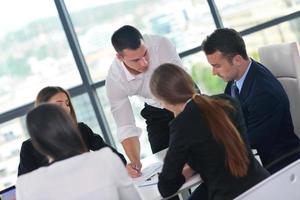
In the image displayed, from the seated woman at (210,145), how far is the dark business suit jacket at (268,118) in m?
0.40

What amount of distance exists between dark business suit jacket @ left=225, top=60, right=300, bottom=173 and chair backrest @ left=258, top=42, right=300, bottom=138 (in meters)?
0.20

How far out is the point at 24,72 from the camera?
12.3 feet

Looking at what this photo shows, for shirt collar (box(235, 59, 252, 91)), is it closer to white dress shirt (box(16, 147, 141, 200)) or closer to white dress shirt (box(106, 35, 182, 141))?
white dress shirt (box(106, 35, 182, 141))

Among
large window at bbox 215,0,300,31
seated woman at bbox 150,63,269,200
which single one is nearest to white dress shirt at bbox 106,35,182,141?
seated woman at bbox 150,63,269,200

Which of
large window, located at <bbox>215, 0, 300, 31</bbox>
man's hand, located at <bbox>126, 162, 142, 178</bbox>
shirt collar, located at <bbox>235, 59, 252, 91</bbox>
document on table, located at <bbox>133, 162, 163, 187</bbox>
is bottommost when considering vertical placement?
document on table, located at <bbox>133, 162, 163, 187</bbox>

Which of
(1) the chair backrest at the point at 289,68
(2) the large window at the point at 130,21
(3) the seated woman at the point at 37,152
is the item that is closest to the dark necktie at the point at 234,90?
(1) the chair backrest at the point at 289,68

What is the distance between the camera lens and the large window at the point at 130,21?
3.86 meters

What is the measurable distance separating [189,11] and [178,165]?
2.64m

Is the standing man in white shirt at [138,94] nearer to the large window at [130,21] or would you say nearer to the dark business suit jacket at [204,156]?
the dark business suit jacket at [204,156]

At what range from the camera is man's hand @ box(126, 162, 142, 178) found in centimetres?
225

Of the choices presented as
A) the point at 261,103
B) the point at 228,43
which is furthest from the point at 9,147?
the point at 261,103

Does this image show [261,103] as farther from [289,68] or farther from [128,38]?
[128,38]

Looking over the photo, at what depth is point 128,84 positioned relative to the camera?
8.95 feet

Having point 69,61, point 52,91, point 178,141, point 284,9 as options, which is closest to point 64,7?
point 69,61
